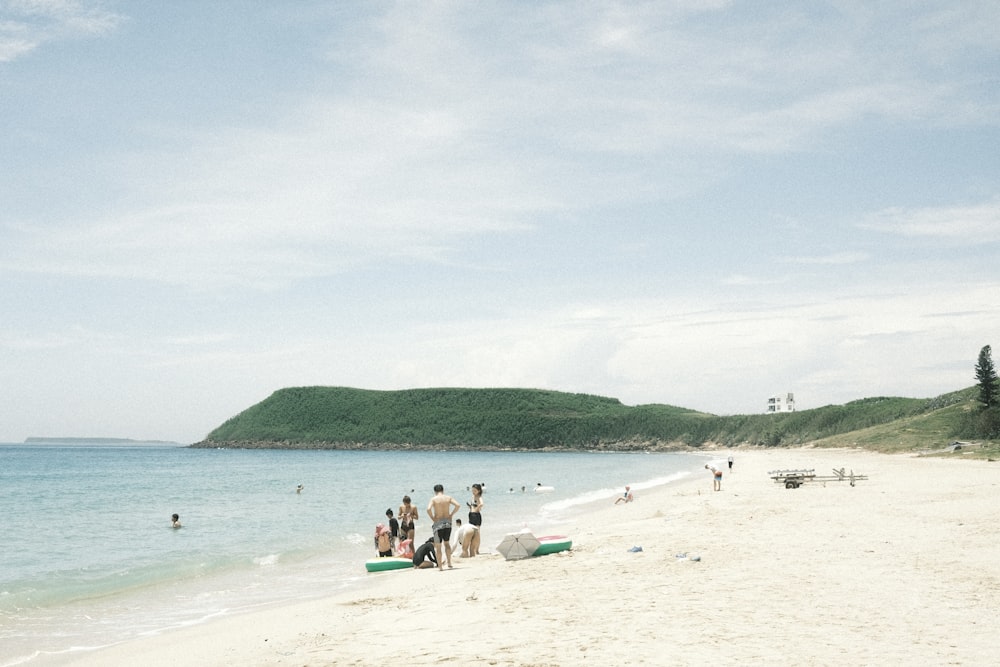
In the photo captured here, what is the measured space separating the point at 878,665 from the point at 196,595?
43.6 ft

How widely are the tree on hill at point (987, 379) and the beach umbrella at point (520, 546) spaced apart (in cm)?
5177

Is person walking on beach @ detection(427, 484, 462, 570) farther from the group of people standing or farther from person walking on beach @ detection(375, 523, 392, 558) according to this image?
person walking on beach @ detection(375, 523, 392, 558)

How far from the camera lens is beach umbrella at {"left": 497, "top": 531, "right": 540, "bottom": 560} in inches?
598

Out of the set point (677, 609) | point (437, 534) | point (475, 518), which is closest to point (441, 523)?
point (437, 534)

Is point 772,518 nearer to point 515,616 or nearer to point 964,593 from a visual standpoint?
point 964,593

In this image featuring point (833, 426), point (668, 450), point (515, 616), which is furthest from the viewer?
point (668, 450)

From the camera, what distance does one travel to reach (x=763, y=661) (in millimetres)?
6914

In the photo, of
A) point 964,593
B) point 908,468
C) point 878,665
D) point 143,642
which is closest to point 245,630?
point 143,642

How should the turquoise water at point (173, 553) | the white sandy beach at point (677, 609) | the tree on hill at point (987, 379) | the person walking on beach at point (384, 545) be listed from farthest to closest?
the tree on hill at point (987, 379), the person walking on beach at point (384, 545), the turquoise water at point (173, 553), the white sandy beach at point (677, 609)

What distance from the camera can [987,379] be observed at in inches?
2147

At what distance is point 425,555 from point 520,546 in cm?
248

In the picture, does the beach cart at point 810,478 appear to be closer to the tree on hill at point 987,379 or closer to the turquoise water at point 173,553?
the turquoise water at point 173,553

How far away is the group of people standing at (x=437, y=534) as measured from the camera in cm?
1564

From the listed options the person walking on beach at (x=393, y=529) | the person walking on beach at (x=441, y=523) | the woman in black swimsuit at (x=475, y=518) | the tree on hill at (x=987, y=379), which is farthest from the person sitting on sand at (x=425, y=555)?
the tree on hill at (x=987, y=379)
